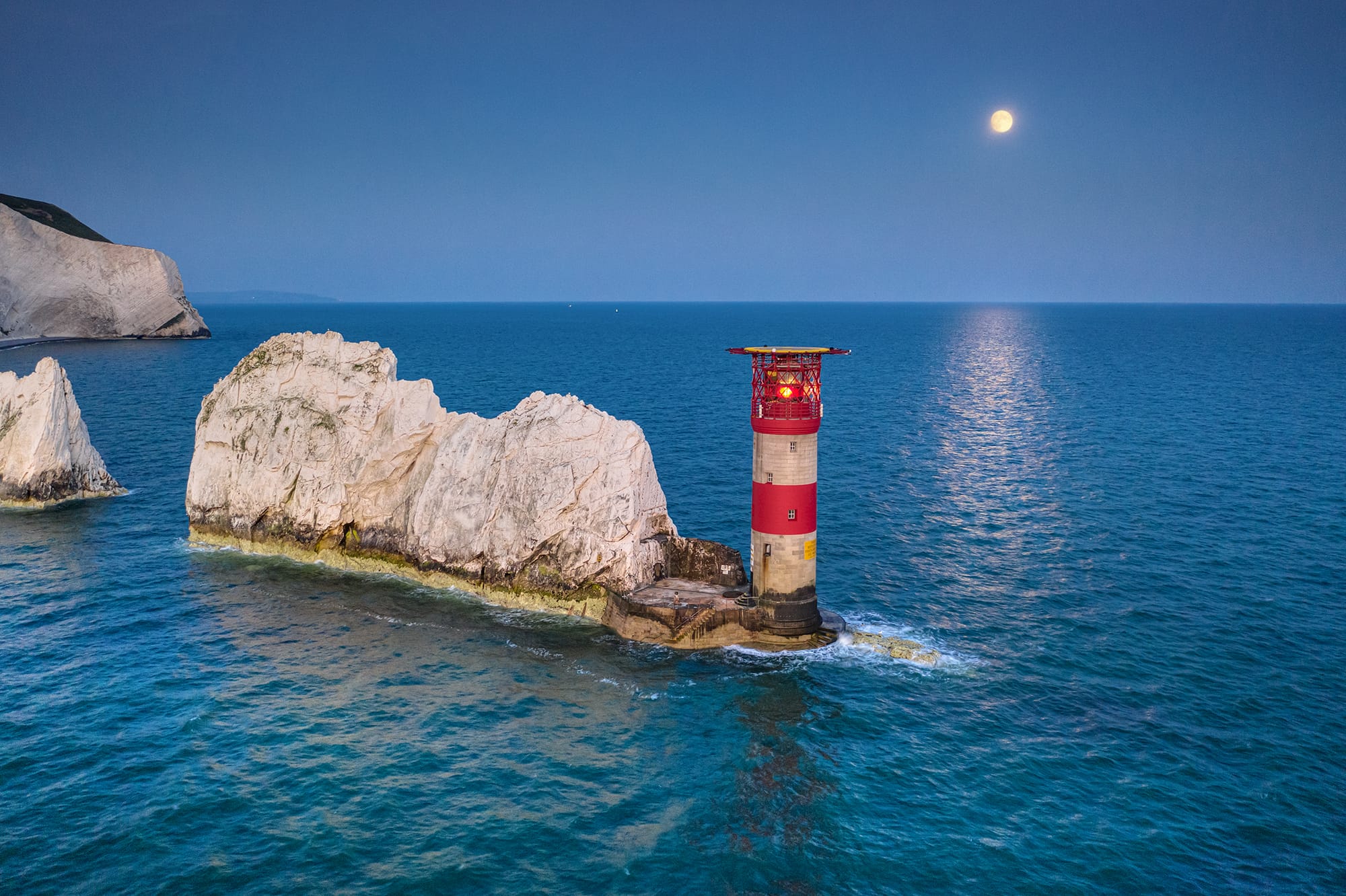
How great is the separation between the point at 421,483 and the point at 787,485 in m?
21.0

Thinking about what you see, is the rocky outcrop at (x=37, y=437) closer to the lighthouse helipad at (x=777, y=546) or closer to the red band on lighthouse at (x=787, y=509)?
Answer: the lighthouse helipad at (x=777, y=546)

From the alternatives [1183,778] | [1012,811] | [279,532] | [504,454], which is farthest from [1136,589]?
[279,532]

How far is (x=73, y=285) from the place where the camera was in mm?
158500

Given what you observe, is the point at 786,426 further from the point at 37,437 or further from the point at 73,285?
the point at 73,285

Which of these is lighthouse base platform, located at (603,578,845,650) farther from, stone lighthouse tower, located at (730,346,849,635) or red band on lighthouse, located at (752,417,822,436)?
red band on lighthouse, located at (752,417,822,436)

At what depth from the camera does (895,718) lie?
34.6 meters

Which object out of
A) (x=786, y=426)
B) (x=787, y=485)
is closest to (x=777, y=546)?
(x=787, y=485)

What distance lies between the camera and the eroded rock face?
4381 centimetres

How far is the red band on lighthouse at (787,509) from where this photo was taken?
40.7 meters

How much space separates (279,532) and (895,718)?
3689cm

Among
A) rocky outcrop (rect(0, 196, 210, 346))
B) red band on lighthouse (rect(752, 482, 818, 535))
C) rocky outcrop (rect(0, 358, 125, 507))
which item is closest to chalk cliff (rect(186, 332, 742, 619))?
red band on lighthouse (rect(752, 482, 818, 535))

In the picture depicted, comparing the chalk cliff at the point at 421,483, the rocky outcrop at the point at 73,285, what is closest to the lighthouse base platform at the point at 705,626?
the chalk cliff at the point at 421,483

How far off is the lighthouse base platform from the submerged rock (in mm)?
1129

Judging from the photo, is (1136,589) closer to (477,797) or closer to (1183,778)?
(1183,778)
